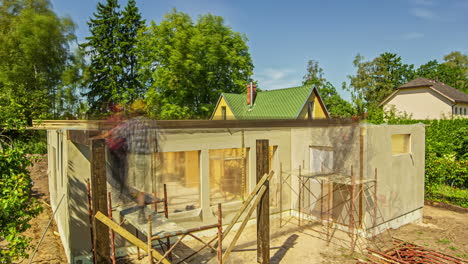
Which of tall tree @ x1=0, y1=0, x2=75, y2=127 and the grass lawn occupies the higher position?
tall tree @ x1=0, y1=0, x2=75, y2=127

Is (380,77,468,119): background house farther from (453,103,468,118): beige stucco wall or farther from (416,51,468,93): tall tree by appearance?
(416,51,468,93): tall tree

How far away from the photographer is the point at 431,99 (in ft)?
91.0

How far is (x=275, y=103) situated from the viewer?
756 inches

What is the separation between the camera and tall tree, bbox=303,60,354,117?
2723 cm

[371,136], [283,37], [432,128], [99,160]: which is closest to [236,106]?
[283,37]

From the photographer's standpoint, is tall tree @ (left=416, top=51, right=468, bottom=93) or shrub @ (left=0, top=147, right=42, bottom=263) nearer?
shrub @ (left=0, top=147, right=42, bottom=263)

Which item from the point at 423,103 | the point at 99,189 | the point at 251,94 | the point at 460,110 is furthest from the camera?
the point at 423,103

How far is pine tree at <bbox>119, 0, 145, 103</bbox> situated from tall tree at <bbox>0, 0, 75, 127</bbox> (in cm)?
553

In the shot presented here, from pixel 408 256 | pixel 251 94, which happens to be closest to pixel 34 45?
pixel 251 94

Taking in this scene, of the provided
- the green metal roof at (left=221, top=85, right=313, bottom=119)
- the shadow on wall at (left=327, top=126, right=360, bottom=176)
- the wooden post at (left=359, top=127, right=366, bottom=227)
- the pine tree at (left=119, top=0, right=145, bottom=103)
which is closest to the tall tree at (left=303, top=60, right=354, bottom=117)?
the green metal roof at (left=221, top=85, right=313, bottom=119)

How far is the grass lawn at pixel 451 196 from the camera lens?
11150 mm

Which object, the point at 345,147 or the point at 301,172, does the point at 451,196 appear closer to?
the point at 345,147

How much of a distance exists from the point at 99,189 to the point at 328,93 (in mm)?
34169

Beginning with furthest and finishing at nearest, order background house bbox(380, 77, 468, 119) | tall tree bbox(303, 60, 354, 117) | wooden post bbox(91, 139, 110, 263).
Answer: tall tree bbox(303, 60, 354, 117) < background house bbox(380, 77, 468, 119) < wooden post bbox(91, 139, 110, 263)
